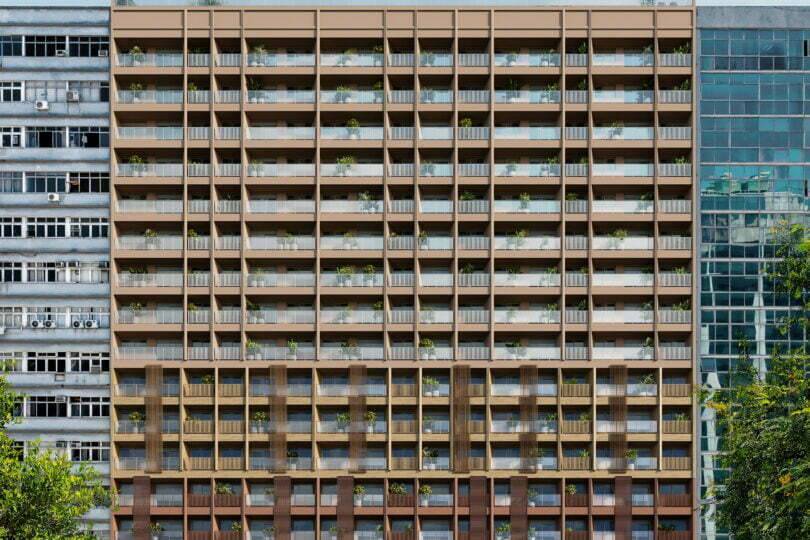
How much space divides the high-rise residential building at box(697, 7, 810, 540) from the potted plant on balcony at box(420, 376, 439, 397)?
Result: 1620cm

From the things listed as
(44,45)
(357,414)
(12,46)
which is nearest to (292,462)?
(357,414)

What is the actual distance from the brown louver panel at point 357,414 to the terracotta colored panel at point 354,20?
20.7 meters

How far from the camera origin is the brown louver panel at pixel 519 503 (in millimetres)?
64500

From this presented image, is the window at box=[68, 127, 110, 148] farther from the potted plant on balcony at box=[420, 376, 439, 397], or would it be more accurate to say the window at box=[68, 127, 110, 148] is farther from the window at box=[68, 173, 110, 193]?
the potted plant on balcony at box=[420, 376, 439, 397]

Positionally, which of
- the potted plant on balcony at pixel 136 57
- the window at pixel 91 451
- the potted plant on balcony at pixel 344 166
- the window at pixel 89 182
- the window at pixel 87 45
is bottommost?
the window at pixel 91 451

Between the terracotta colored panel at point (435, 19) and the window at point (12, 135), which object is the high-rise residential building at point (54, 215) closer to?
the window at point (12, 135)

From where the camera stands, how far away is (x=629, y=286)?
214ft

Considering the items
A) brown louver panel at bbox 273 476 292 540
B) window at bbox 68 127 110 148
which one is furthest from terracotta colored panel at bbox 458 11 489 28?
brown louver panel at bbox 273 476 292 540

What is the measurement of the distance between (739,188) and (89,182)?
3986 centimetres

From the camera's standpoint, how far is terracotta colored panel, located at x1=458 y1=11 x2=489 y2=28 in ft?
216

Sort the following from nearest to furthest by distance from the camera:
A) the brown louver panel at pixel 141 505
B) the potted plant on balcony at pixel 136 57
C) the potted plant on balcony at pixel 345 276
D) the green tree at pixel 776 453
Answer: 1. the green tree at pixel 776 453
2. the brown louver panel at pixel 141 505
3. the potted plant on balcony at pixel 345 276
4. the potted plant on balcony at pixel 136 57

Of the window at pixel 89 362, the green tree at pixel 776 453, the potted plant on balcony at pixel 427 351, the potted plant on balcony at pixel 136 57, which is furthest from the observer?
the potted plant on balcony at pixel 136 57

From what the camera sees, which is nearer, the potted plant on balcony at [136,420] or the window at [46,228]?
the potted plant on balcony at [136,420]

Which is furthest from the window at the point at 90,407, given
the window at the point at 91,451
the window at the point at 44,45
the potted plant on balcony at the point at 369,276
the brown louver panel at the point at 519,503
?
the brown louver panel at the point at 519,503
